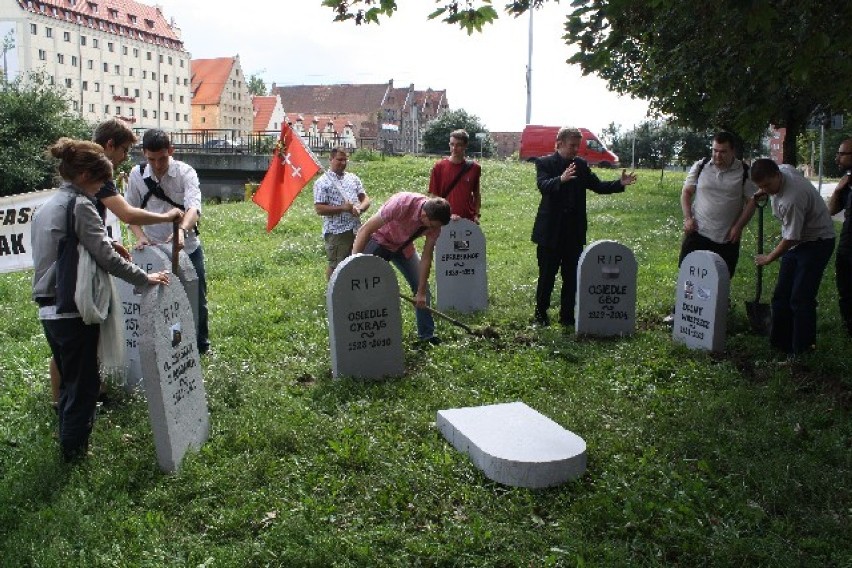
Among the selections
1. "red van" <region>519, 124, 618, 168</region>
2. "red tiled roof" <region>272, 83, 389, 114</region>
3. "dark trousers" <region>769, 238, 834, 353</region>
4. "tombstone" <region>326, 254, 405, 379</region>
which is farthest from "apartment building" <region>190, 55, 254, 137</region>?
"dark trousers" <region>769, 238, 834, 353</region>

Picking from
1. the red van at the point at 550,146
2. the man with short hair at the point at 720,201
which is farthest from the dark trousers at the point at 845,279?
the red van at the point at 550,146

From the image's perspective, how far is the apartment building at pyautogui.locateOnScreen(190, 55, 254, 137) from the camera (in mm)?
104375

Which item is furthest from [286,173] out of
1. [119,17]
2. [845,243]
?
[119,17]

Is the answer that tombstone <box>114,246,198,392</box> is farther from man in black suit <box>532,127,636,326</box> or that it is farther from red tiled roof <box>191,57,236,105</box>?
red tiled roof <box>191,57,236,105</box>

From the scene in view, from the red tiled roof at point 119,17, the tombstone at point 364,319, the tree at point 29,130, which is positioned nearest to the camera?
the tombstone at point 364,319

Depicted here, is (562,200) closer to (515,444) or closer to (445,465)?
(515,444)

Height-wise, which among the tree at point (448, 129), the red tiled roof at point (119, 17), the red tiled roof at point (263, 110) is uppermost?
the red tiled roof at point (119, 17)

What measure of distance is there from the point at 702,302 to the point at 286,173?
18.5ft

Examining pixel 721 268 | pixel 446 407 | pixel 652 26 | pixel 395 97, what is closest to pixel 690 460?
pixel 446 407

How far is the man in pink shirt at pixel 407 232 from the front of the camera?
699 cm

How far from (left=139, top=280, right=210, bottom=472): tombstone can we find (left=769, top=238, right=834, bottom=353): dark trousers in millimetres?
5312

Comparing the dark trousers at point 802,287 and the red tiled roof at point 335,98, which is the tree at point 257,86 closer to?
the red tiled roof at point 335,98

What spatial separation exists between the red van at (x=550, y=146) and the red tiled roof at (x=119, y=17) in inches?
2461

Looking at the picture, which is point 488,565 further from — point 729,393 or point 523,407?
point 729,393
